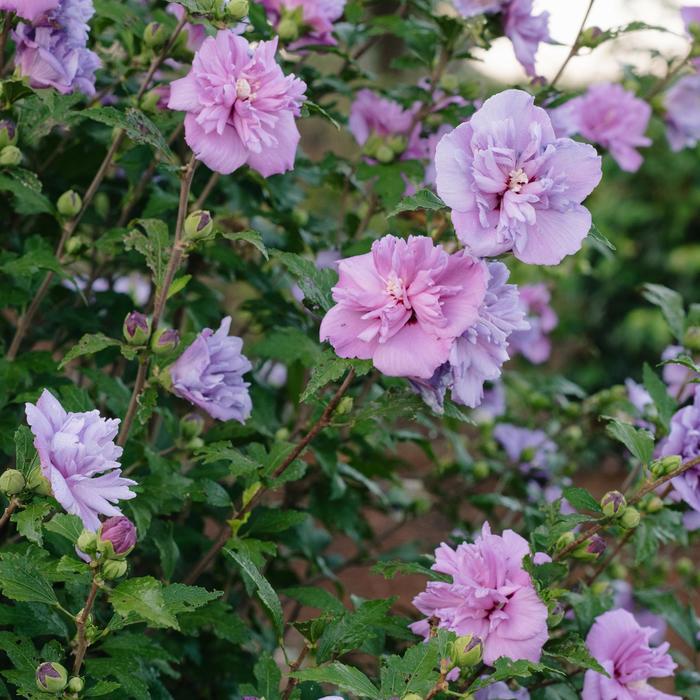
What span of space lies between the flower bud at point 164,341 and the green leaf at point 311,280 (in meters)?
0.15

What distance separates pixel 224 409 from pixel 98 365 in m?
0.43

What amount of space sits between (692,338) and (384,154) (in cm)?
Answer: 57

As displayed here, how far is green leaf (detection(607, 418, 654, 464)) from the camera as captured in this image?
1234mm

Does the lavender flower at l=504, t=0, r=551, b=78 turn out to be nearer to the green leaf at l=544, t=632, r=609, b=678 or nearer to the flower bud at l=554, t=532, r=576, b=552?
the flower bud at l=554, t=532, r=576, b=552

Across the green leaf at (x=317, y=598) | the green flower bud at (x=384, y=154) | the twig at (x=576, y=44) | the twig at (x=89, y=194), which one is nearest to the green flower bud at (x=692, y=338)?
the twig at (x=576, y=44)

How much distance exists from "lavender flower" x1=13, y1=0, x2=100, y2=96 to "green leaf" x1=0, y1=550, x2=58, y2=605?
59cm

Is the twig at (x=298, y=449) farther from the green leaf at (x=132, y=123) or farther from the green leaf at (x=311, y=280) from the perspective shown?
the green leaf at (x=132, y=123)

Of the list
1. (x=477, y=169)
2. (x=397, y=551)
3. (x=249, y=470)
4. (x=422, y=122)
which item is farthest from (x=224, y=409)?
(x=397, y=551)

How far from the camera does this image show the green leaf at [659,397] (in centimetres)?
145

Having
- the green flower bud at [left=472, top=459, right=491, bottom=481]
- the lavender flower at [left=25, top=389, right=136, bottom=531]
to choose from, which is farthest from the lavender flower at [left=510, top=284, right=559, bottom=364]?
the lavender flower at [left=25, top=389, right=136, bottom=531]

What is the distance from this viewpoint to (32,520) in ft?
3.22

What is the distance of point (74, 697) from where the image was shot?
39.4 inches

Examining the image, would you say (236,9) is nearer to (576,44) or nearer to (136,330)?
(136,330)

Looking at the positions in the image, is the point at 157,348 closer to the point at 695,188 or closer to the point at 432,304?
the point at 432,304
